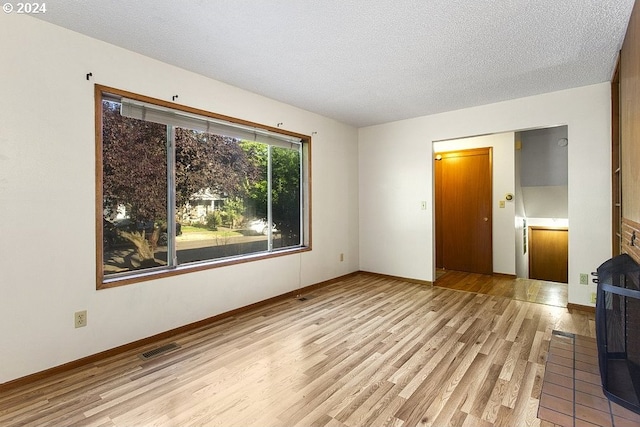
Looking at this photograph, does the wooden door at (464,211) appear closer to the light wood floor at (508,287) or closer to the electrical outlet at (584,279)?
the light wood floor at (508,287)

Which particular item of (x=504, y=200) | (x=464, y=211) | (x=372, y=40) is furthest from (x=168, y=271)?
(x=504, y=200)

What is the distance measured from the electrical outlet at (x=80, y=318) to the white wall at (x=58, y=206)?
3cm

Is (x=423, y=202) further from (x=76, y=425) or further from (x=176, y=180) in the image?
(x=76, y=425)

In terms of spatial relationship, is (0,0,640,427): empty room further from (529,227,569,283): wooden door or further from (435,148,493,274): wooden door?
(529,227,569,283): wooden door

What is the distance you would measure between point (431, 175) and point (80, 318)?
4.35m

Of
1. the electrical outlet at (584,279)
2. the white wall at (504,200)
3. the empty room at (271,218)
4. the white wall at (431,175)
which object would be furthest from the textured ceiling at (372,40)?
the electrical outlet at (584,279)

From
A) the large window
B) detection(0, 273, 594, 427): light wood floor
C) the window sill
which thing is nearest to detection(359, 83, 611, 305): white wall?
detection(0, 273, 594, 427): light wood floor

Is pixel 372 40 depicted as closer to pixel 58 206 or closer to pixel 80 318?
pixel 58 206

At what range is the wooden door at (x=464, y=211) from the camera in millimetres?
5113

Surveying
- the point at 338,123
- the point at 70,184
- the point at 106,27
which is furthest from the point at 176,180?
the point at 338,123

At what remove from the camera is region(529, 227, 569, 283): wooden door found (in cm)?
610

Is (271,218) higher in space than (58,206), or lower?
lower

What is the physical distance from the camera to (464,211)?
535 cm

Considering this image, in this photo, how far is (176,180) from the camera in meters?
2.96
